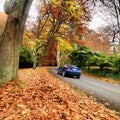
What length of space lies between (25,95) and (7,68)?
2.04 meters

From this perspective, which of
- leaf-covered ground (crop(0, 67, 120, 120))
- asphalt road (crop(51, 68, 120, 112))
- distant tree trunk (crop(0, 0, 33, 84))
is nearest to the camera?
leaf-covered ground (crop(0, 67, 120, 120))

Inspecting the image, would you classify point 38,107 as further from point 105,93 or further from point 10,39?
point 105,93

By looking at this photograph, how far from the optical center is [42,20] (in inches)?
1407

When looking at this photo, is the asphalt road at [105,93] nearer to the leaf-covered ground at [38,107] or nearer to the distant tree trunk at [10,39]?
the leaf-covered ground at [38,107]

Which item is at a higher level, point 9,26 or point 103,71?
point 9,26

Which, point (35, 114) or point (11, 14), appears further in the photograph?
point (11, 14)

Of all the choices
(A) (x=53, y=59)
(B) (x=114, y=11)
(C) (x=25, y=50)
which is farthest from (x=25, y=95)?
(A) (x=53, y=59)

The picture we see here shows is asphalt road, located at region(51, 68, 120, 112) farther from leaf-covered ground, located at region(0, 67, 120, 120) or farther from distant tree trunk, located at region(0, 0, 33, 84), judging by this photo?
distant tree trunk, located at region(0, 0, 33, 84)

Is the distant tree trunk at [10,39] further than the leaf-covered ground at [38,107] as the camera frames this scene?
Yes

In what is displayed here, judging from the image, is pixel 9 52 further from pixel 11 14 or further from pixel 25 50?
pixel 25 50

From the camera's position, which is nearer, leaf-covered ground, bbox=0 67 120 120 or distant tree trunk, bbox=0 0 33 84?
leaf-covered ground, bbox=0 67 120 120

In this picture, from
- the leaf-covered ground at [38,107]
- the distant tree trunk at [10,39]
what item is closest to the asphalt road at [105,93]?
the leaf-covered ground at [38,107]

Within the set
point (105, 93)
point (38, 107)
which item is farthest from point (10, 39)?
point (105, 93)

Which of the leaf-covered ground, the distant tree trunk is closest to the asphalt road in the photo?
the leaf-covered ground
